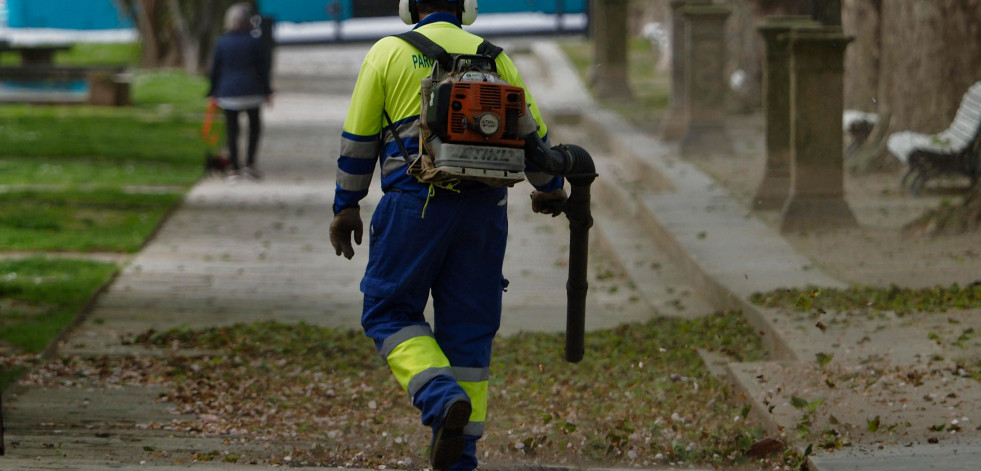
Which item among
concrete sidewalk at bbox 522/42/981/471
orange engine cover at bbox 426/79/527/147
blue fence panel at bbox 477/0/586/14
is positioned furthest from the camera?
blue fence panel at bbox 477/0/586/14

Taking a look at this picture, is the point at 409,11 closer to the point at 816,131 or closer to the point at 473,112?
the point at 473,112

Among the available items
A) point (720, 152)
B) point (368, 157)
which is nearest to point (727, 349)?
point (368, 157)

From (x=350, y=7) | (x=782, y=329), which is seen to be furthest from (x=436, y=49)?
(x=350, y=7)

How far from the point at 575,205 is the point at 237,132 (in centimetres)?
1174

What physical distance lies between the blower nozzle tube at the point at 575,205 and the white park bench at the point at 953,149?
736 centimetres

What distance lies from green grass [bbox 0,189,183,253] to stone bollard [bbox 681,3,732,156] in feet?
18.4

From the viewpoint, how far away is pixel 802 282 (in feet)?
29.6

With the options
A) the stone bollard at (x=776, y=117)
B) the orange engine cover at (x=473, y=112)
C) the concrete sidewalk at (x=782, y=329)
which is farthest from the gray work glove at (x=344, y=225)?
the stone bollard at (x=776, y=117)

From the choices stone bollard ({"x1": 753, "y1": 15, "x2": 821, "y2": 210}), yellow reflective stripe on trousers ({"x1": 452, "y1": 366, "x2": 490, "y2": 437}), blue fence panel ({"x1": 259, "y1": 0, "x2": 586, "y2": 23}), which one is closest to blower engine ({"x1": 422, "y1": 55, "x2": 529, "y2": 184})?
yellow reflective stripe on trousers ({"x1": 452, "y1": 366, "x2": 490, "y2": 437})

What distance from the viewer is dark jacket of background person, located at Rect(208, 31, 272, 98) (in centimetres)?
1625

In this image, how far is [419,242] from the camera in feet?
16.7

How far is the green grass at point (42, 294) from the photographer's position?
8.70m

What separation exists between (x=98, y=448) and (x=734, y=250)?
5573mm

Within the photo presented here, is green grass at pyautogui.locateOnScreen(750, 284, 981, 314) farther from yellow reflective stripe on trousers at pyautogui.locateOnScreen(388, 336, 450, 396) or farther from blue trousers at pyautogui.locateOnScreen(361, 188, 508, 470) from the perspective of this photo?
yellow reflective stripe on trousers at pyautogui.locateOnScreen(388, 336, 450, 396)
